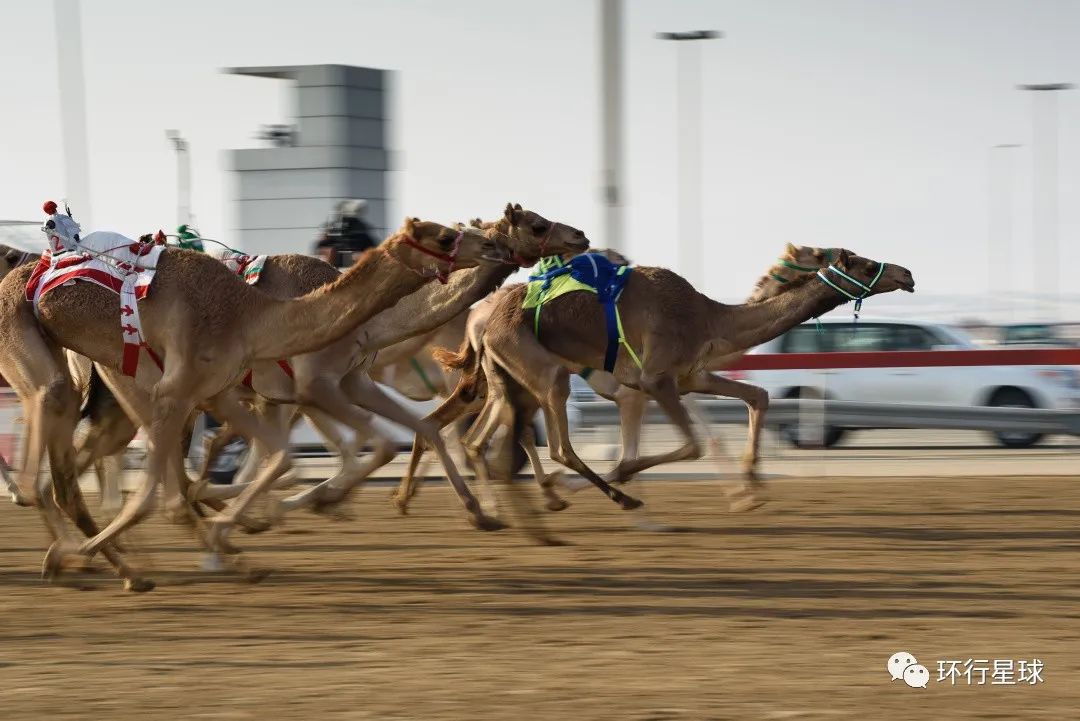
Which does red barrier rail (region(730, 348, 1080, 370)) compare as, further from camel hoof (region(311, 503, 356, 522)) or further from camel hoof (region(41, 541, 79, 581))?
camel hoof (region(41, 541, 79, 581))

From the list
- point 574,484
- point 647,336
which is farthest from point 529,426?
point 647,336

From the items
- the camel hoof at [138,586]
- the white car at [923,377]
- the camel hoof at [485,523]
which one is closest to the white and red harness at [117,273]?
the camel hoof at [138,586]

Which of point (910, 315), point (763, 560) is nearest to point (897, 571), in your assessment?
point (763, 560)

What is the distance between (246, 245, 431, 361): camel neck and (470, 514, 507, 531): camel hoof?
1.89m

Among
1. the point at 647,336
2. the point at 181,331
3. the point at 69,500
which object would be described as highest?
the point at 181,331

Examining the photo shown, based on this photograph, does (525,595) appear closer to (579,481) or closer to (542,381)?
(542,381)

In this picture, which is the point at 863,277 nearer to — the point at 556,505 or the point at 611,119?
the point at 556,505

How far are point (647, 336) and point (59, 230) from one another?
4.34 metres

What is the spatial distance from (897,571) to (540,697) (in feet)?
12.3

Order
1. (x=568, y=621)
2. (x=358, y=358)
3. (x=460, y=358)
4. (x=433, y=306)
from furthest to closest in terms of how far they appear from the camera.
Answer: (x=460, y=358) → (x=358, y=358) → (x=433, y=306) → (x=568, y=621)

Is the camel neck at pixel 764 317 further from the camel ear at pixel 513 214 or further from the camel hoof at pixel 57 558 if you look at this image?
the camel hoof at pixel 57 558

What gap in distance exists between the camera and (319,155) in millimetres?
30516

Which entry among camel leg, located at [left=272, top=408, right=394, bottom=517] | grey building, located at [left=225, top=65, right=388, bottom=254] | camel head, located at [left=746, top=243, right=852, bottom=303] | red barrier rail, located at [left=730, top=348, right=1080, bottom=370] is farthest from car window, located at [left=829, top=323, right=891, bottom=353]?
grey building, located at [left=225, top=65, right=388, bottom=254]

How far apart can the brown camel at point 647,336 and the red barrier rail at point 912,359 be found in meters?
3.88
